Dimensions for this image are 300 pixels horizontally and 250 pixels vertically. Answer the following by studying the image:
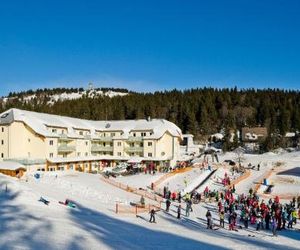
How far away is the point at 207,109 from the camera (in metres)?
113

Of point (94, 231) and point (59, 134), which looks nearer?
point (94, 231)

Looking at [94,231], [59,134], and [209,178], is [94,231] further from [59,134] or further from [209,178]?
[59,134]

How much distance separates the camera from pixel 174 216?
28.1 m

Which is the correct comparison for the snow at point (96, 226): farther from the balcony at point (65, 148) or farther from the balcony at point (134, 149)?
the balcony at point (134, 149)

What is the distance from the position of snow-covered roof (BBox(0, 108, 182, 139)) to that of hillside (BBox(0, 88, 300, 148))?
35.2 metres

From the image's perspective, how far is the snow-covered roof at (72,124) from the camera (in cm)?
5156

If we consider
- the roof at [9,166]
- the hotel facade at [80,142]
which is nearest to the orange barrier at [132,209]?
the roof at [9,166]

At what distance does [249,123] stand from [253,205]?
8571cm

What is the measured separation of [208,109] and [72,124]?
58498 mm

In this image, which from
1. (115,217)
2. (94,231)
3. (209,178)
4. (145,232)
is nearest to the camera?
(94,231)

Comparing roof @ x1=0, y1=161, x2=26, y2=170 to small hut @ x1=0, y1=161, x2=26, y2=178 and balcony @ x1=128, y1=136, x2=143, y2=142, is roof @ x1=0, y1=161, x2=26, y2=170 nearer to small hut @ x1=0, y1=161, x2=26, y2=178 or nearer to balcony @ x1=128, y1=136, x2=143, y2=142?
small hut @ x1=0, y1=161, x2=26, y2=178

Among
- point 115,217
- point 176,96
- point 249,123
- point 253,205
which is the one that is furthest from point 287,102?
point 115,217


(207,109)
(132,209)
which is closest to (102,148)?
(132,209)

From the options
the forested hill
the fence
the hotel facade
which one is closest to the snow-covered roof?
the hotel facade
